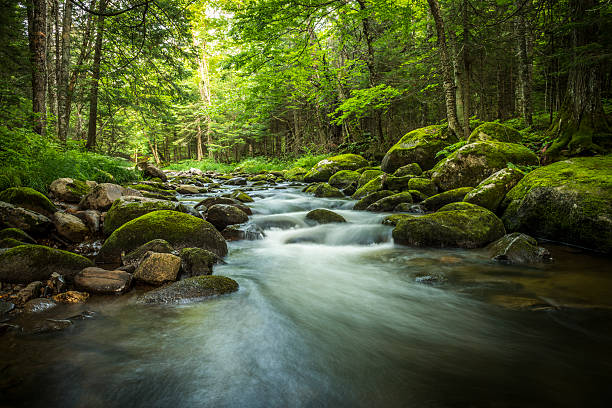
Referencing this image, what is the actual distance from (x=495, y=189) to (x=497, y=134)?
3743 millimetres

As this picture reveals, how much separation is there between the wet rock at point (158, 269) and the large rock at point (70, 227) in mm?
2119

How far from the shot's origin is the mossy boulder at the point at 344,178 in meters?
12.8

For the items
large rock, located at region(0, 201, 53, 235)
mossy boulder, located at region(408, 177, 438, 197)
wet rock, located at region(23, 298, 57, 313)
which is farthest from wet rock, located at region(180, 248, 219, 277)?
mossy boulder, located at region(408, 177, 438, 197)

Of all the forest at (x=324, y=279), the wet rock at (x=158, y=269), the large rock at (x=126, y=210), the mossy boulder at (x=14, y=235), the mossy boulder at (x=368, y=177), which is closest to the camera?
the forest at (x=324, y=279)

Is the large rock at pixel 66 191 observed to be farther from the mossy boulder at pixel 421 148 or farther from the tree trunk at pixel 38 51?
the mossy boulder at pixel 421 148

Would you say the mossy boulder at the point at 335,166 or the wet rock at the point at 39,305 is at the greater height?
the mossy boulder at the point at 335,166

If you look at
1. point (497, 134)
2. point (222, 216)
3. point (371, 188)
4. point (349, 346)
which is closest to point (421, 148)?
point (497, 134)

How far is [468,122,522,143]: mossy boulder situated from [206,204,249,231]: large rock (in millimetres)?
7345

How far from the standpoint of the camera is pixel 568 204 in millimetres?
4527

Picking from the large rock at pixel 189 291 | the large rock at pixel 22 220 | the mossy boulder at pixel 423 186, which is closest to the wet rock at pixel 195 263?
the large rock at pixel 189 291

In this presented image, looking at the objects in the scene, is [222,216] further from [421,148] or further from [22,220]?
[421,148]

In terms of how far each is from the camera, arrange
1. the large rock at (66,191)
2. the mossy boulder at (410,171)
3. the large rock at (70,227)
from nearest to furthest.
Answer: the large rock at (70,227) < the large rock at (66,191) < the mossy boulder at (410,171)

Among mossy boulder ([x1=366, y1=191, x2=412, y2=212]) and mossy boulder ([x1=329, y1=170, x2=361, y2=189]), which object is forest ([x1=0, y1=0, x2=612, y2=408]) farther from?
mossy boulder ([x1=329, y1=170, x2=361, y2=189])

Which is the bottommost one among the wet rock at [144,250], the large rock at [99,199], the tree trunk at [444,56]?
the wet rock at [144,250]
